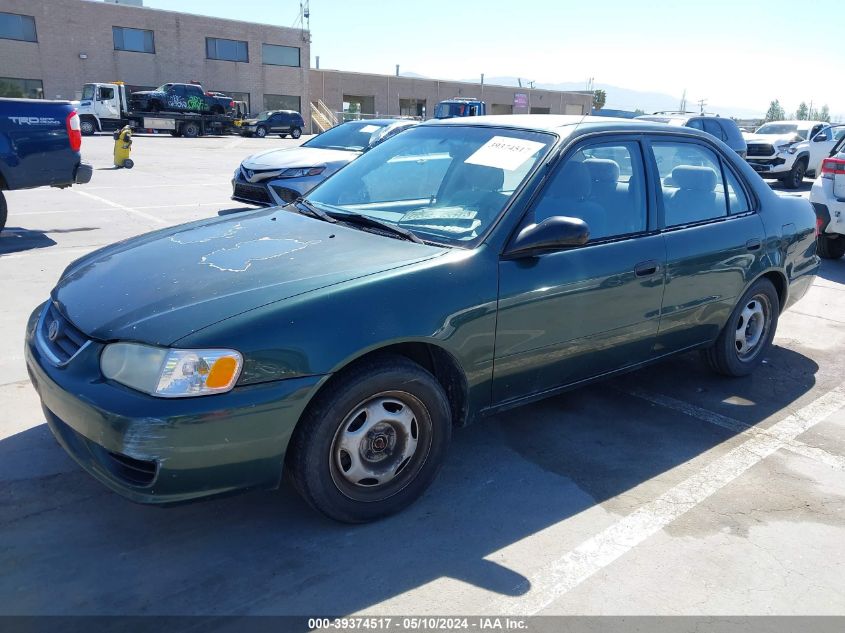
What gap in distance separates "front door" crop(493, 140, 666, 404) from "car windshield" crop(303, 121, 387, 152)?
23.2 ft

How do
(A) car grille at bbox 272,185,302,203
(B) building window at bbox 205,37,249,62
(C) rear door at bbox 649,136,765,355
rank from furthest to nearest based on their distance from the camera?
(B) building window at bbox 205,37,249,62, (A) car grille at bbox 272,185,302,203, (C) rear door at bbox 649,136,765,355

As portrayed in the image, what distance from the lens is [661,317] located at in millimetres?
3994

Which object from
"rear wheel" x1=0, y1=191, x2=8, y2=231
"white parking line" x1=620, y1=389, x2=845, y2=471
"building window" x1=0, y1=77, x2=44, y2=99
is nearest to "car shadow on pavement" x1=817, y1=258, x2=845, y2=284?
"white parking line" x1=620, y1=389, x2=845, y2=471

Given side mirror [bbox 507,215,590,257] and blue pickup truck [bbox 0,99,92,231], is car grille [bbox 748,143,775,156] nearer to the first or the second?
blue pickup truck [bbox 0,99,92,231]

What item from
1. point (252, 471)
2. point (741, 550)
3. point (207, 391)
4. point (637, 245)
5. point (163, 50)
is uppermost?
point (163, 50)

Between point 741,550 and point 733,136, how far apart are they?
567 inches

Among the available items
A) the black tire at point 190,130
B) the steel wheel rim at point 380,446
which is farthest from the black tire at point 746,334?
the black tire at point 190,130

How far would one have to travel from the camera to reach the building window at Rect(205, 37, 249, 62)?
46.9m

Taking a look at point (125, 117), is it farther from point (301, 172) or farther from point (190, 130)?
point (301, 172)

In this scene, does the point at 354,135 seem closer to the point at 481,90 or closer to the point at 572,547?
the point at 572,547

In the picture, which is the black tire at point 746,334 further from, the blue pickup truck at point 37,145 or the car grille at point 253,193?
the blue pickup truck at point 37,145

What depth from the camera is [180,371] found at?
2479 mm

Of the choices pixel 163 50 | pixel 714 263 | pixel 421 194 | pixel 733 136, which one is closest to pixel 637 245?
pixel 714 263

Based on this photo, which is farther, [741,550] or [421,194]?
[421,194]
